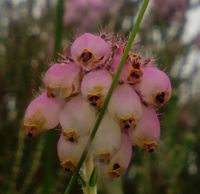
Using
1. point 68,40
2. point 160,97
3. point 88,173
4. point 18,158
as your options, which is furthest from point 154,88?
point 68,40

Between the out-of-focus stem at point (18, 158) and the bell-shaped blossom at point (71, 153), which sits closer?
the bell-shaped blossom at point (71, 153)

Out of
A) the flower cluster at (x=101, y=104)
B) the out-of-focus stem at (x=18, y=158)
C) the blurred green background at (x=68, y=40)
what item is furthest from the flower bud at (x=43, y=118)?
the blurred green background at (x=68, y=40)

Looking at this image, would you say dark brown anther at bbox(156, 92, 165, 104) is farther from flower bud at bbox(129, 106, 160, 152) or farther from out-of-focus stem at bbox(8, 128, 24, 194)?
out-of-focus stem at bbox(8, 128, 24, 194)

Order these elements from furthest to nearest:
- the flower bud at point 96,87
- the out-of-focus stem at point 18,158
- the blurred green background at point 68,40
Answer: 1. the blurred green background at point 68,40
2. the out-of-focus stem at point 18,158
3. the flower bud at point 96,87

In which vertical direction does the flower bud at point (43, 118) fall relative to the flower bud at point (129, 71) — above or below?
below

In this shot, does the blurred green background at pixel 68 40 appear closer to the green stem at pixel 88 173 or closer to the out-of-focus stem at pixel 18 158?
the out-of-focus stem at pixel 18 158

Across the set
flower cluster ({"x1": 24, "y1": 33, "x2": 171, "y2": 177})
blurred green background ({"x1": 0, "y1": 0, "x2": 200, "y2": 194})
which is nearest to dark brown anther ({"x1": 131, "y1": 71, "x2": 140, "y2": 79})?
flower cluster ({"x1": 24, "y1": 33, "x2": 171, "y2": 177})

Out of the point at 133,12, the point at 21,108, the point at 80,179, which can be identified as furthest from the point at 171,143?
the point at 80,179

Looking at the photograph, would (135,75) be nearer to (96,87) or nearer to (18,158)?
(96,87)
